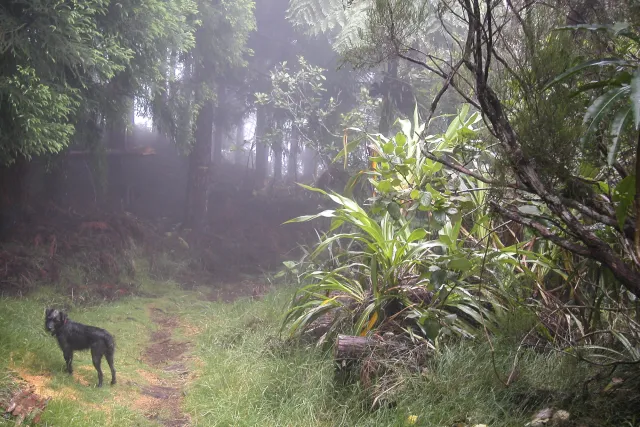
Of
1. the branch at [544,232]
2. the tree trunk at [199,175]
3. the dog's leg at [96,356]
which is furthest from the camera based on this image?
the tree trunk at [199,175]

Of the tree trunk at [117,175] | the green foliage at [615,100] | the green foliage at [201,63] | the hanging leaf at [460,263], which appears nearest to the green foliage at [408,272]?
the hanging leaf at [460,263]

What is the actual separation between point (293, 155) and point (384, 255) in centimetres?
1015

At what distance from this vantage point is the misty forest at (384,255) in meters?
2.22

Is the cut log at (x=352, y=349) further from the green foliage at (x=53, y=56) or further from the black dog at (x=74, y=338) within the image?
the green foliage at (x=53, y=56)

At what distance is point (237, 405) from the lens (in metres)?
3.36

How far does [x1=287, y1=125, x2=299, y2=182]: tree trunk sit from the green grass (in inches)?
313

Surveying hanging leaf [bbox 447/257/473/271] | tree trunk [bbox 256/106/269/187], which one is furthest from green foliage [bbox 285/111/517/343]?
tree trunk [bbox 256/106/269/187]

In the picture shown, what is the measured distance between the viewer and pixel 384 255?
3.95 meters

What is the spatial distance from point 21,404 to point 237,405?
1287 millimetres

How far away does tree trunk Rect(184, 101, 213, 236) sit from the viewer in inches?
448

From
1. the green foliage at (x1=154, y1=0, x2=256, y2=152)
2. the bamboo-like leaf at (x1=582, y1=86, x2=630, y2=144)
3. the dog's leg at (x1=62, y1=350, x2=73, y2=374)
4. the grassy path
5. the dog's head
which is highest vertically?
the green foliage at (x1=154, y1=0, x2=256, y2=152)

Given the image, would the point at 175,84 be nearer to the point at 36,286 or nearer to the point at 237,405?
the point at 36,286

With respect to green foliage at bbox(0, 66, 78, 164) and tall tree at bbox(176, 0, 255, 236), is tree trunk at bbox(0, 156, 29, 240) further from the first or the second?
tall tree at bbox(176, 0, 255, 236)

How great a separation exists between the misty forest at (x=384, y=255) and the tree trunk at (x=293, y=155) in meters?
3.40
